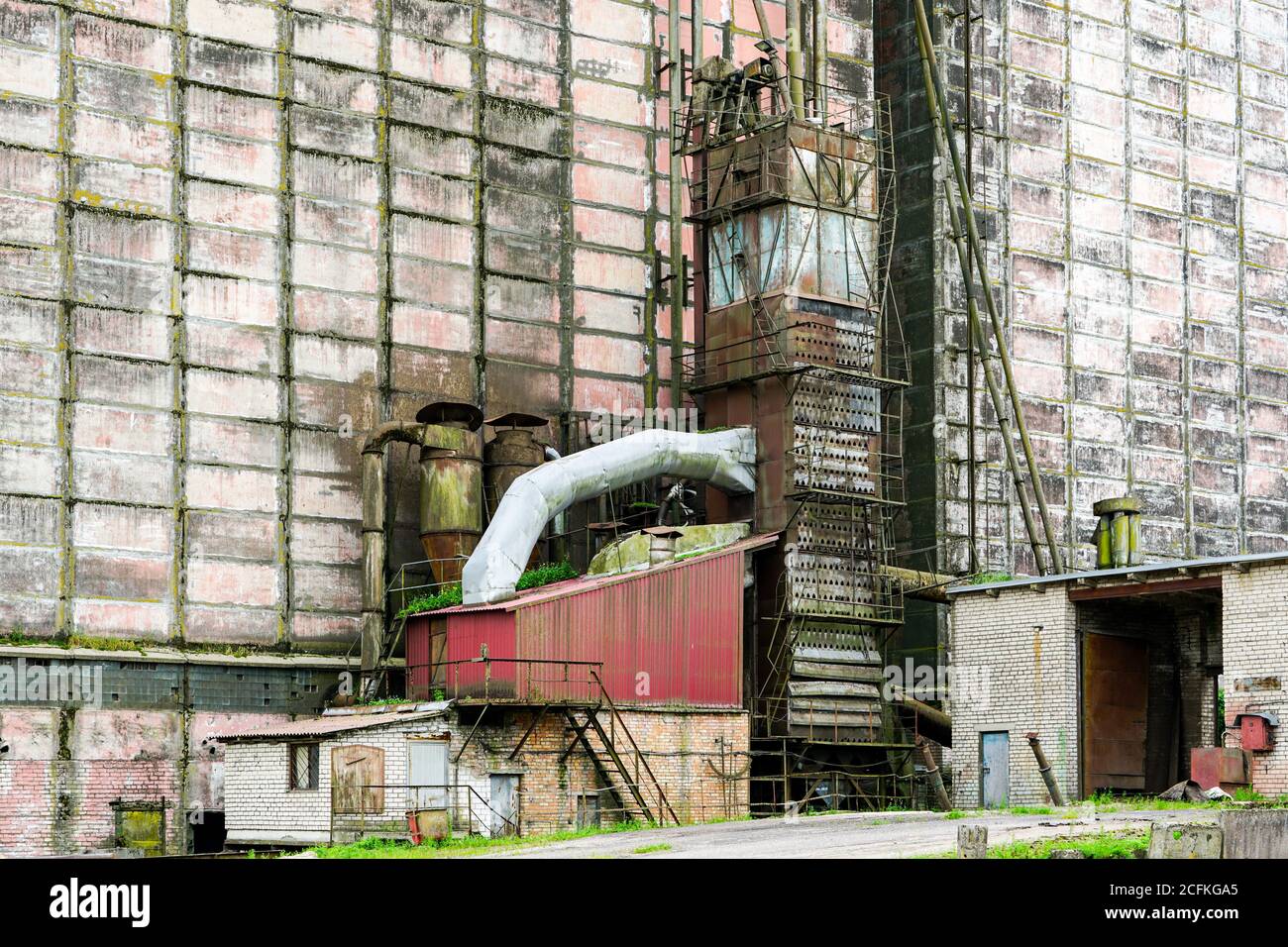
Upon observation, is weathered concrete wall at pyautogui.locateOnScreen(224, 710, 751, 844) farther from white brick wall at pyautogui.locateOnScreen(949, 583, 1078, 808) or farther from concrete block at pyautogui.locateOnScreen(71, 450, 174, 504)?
concrete block at pyautogui.locateOnScreen(71, 450, 174, 504)

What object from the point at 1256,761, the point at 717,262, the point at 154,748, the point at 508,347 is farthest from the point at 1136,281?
the point at 154,748

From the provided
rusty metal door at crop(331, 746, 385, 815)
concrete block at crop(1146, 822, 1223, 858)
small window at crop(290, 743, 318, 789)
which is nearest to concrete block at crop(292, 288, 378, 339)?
small window at crop(290, 743, 318, 789)

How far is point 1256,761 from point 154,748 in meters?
19.2

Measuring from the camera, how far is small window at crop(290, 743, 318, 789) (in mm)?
32344

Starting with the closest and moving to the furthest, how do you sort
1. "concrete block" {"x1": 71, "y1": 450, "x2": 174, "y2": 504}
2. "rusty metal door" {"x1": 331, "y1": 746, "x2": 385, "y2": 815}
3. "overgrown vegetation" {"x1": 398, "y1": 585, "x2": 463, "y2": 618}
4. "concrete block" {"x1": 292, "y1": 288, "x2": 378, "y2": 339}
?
"rusty metal door" {"x1": 331, "y1": 746, "x2": 385, "y2": 815} < "concrete block" {"x1": 71, "y1": 450, "x2": 174, "y2": 504} < "overgrown vegetation" {"x1": 398, "y1": 585, "x2": 463, "y2": 618} < "concrete block" {"x1": 292, "y1": 288, "x2": 378, "y2": 339}

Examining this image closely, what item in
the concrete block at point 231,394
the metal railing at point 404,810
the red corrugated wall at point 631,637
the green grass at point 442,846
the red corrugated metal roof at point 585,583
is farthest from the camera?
the concrete block at point 231,394

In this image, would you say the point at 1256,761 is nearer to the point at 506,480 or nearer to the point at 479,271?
the point at 506,480

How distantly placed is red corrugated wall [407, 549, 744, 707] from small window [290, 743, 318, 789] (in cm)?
281

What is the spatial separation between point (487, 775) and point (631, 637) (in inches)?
158

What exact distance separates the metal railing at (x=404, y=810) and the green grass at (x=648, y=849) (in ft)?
19.6

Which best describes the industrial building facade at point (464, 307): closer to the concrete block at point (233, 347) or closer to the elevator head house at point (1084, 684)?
the concrete block at point (233, 347)

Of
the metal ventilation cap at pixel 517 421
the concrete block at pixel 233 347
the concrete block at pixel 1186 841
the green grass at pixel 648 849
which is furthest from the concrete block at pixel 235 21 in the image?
the concrete block at pixel 1186 841

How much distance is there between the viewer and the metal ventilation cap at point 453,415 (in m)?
37.5

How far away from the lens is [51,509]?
114ft
